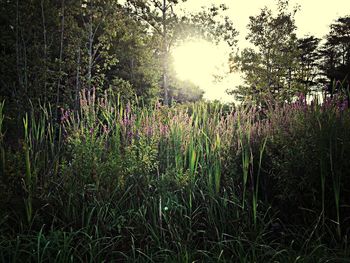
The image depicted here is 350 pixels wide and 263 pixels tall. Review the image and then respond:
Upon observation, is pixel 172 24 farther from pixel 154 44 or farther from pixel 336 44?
pixel 336 44

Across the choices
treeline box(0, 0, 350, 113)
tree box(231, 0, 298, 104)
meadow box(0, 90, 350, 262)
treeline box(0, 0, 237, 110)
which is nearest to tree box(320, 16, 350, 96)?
treeline box(0, 0, 350, 113)

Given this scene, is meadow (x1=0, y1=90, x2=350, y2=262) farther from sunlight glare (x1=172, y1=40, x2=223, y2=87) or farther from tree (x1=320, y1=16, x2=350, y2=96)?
tree (x1=320, y1=16, x2=350, y2=96)

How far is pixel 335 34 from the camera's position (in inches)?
1102

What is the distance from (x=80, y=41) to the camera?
11664 millimetres

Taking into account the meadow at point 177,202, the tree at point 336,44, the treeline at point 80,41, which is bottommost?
the meadow at point 177,202

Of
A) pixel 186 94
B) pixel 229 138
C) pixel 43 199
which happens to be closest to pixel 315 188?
pixel 229 138

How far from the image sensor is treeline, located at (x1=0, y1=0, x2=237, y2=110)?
29.6 ft

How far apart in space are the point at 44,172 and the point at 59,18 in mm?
7962

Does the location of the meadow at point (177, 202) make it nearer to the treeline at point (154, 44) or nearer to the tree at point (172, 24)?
the treeline at point (154, 44)

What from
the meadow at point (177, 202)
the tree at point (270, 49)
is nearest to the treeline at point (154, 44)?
the tree at point (270, 49)

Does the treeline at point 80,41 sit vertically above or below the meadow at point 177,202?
above

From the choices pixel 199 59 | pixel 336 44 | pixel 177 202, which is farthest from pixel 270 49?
pixel 177 202

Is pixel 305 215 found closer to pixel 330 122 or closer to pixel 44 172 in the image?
pixel 330 122

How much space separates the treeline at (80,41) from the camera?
9023mm
